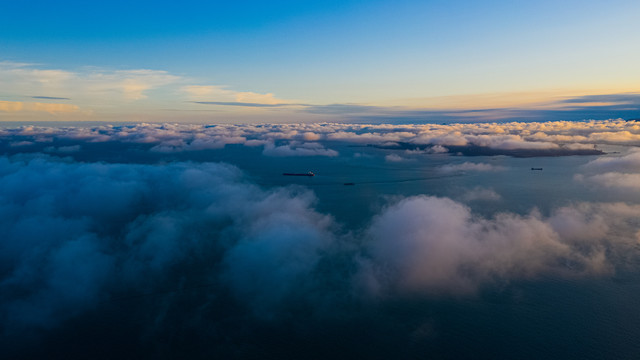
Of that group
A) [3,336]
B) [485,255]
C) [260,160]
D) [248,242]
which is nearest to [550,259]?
[485,255]

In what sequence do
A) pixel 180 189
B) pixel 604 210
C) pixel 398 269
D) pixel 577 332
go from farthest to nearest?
1. pixel 180 189
2. pixel 604 210
3. pixel 398 269
4. pixel 577 332

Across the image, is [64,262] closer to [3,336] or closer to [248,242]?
A: [3,336]

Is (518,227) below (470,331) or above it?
above

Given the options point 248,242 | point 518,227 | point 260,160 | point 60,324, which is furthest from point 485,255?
point 260,160

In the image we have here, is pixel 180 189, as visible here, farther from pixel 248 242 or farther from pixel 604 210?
pixel 604 210

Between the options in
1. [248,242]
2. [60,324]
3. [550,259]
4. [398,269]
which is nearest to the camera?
[60,324]

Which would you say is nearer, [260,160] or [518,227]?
[518,227]

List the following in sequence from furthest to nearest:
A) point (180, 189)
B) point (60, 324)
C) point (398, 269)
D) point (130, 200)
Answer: point (180, 189) < point (130, 200) < point (398, 269) < point (60, 324)

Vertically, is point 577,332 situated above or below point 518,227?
below

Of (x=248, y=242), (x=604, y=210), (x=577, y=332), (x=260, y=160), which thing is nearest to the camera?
(x=577, y=332)
